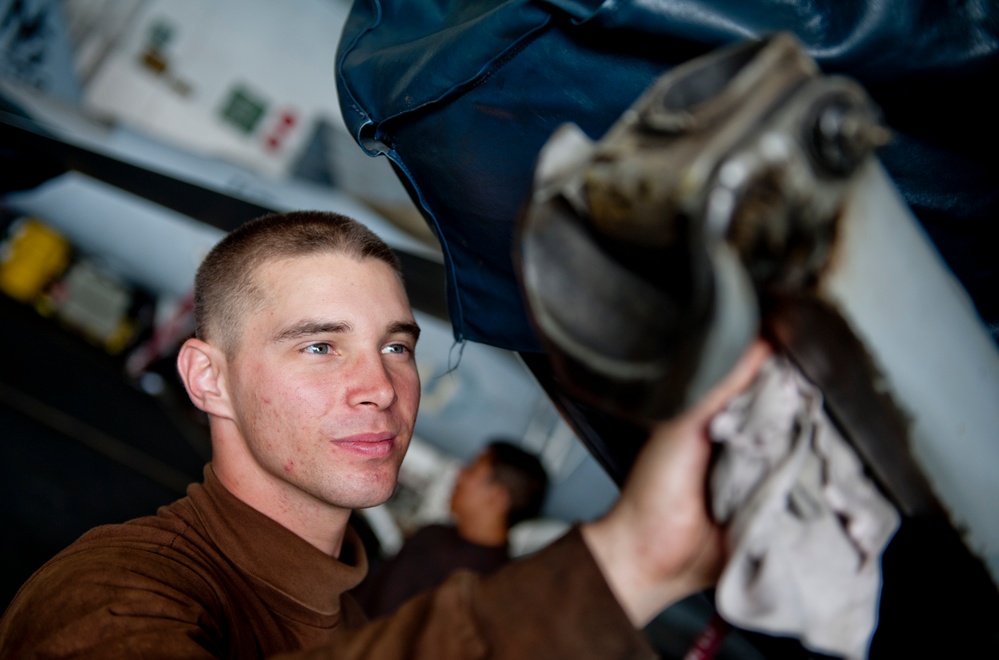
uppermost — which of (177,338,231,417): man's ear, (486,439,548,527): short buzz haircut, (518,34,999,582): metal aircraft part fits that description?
(518,34,999,582): metal aircraft part

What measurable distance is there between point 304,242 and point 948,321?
826 millimetres

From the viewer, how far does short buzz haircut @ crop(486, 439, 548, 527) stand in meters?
2.36

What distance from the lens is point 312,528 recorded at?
3.40 feet

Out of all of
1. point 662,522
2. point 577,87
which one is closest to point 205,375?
point 577,87

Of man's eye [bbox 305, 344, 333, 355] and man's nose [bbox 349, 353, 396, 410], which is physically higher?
man's eye [bbox 305, 344, 333, 355]

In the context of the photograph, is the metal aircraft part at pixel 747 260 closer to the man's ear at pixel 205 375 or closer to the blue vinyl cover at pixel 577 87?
the blue vinyl cover at pixel 577 87

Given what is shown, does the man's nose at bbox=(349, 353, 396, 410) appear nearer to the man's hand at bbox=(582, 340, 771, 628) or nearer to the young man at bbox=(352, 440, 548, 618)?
the man's hand at bbox=(582, 340, 771, 628)

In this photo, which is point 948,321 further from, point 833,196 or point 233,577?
point 233,577

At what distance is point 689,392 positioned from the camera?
454 mm

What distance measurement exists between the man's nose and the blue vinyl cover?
0.68 ft

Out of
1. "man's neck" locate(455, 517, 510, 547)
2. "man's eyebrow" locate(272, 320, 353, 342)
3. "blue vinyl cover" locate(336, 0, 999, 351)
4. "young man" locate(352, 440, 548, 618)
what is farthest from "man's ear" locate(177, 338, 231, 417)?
"man's neck" locate(455, 517, 510, 547)

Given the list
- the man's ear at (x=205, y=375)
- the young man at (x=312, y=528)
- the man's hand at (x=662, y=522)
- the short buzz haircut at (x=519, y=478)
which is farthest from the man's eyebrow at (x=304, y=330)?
the short buzz haircut at (x=519, y=478)

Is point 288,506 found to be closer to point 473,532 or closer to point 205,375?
point 205,375

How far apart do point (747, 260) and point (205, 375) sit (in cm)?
89
